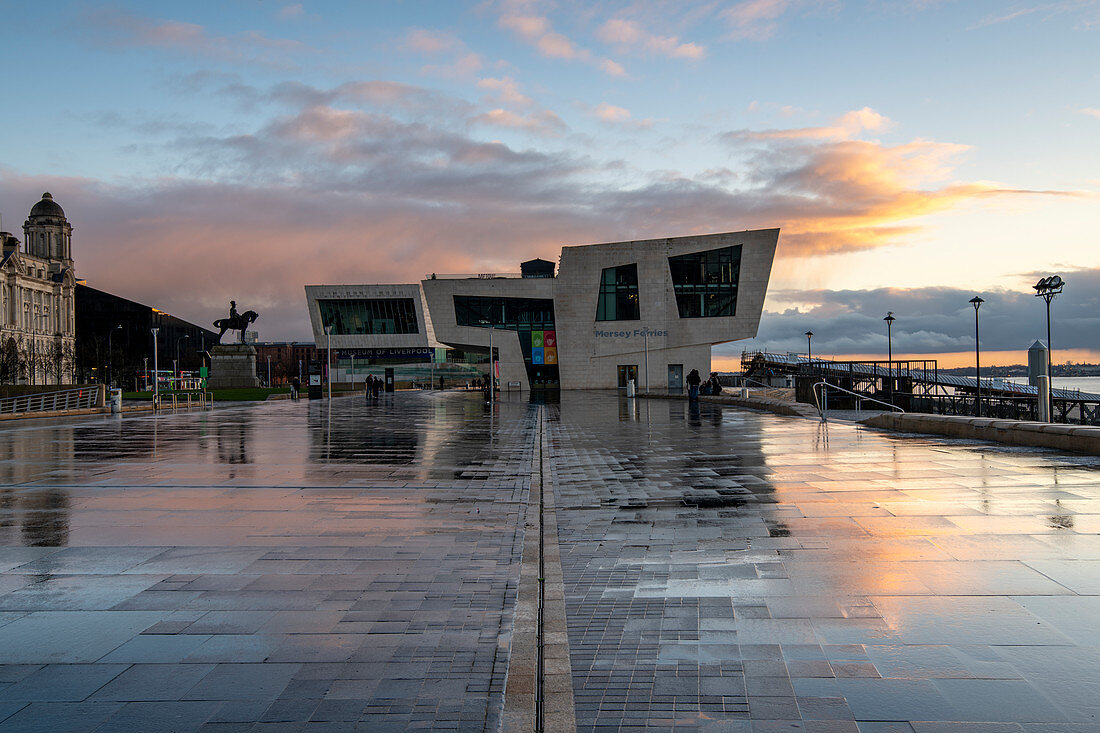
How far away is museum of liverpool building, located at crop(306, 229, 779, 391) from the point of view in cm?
7012

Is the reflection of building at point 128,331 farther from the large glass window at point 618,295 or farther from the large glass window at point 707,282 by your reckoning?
the large glass window at point 707,282

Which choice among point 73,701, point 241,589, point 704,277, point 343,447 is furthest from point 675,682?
point 704,277

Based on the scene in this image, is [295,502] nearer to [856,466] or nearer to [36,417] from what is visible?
[856,466]

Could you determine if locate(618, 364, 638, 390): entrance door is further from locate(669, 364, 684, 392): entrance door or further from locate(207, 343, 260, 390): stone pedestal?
locate(207, 343, 260, 390): stone pedestal

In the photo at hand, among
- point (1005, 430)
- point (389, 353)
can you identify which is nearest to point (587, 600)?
point (1005, 430)

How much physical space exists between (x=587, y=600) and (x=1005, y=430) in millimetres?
13268

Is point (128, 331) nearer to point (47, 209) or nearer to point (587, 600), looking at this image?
point (47, 209)

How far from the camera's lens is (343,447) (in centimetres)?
1731

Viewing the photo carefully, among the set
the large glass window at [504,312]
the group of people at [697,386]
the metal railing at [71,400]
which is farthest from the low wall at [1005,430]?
the large glass window at [504,312]

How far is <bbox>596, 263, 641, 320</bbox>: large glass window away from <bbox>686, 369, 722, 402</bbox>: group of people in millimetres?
22565

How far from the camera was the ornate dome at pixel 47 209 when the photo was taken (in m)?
122

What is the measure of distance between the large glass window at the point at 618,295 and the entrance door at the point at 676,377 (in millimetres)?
6222

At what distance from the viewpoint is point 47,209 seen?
12300cm

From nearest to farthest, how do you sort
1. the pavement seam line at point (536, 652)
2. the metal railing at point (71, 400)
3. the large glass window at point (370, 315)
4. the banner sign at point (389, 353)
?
the pavement seam line at point (536, 652)
the metal railing at point (71, 400)
the large glass window at point (370, 315)
the banner sign at point (389, 353)
